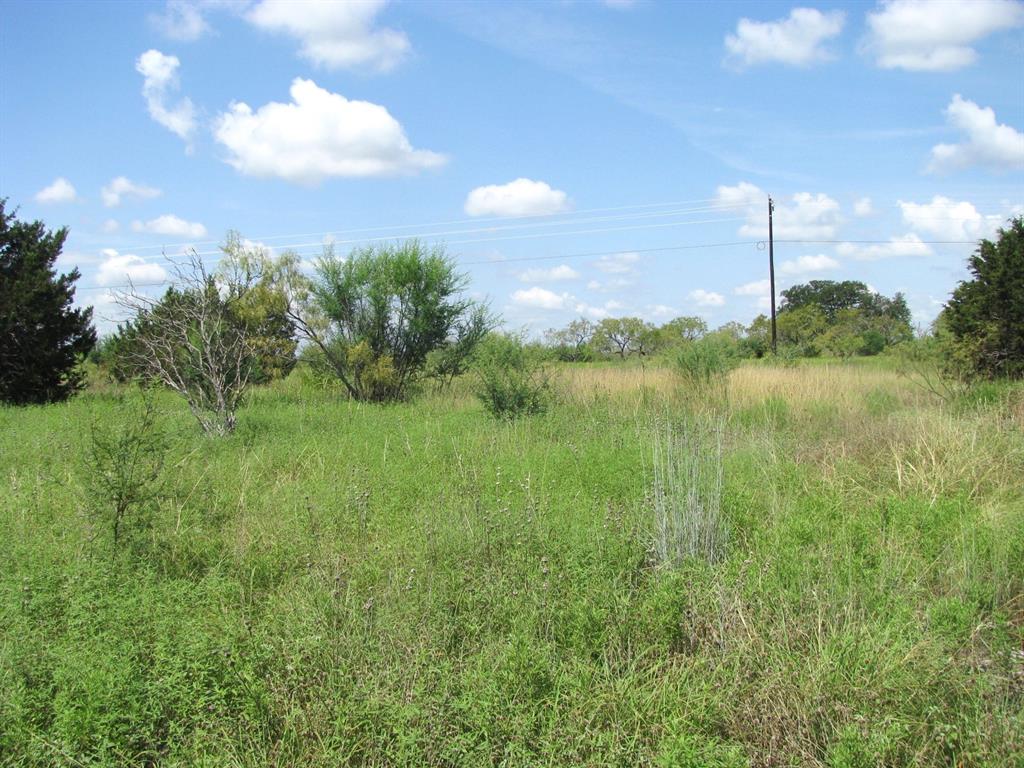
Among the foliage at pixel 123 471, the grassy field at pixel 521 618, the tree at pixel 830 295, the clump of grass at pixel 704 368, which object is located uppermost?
the tree at pixel 830 295

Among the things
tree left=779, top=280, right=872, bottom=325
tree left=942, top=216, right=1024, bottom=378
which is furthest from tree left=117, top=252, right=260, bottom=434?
tree left=779, top=280, right=872, bottom=325

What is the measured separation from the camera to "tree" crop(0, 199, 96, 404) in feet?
53.3

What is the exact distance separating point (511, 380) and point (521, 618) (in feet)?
27.2

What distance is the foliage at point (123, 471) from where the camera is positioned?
205 inches

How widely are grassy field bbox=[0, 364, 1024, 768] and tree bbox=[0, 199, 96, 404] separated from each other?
37.1 ft

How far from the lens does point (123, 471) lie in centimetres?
532

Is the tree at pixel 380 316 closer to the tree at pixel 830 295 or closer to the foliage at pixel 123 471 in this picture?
the foliage at pixel 123 471

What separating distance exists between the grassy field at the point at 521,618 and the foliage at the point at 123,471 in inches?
3.2

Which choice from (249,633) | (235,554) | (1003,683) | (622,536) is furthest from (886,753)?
(235,554)

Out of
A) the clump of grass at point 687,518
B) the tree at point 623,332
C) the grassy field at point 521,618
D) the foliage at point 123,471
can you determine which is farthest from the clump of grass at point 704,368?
the tree at point 623,332

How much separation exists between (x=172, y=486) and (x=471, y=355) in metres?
10.2

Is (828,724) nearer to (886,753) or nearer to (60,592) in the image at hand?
(886,753)

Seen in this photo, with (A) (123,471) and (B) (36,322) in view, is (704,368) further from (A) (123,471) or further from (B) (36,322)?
(B) (36,322)

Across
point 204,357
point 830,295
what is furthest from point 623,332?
point 204,357
